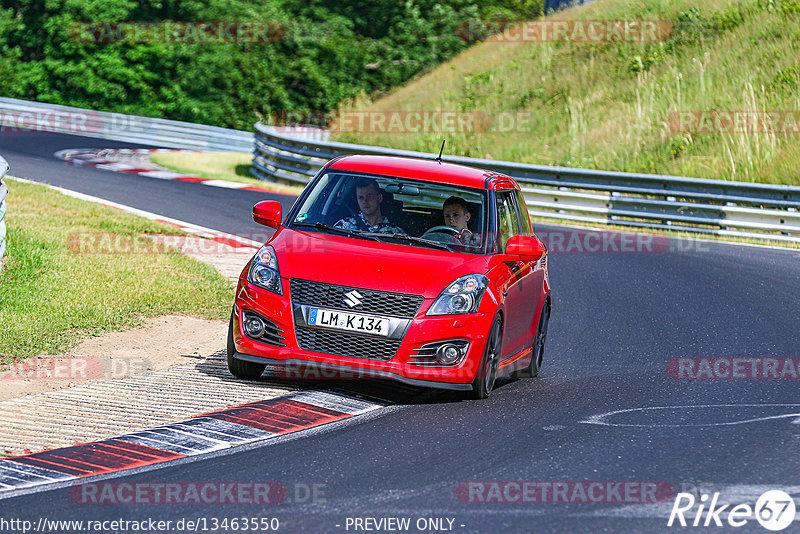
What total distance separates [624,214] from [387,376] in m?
15.6

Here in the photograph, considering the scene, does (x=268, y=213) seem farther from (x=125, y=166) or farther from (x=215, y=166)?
(x=215, y=166)

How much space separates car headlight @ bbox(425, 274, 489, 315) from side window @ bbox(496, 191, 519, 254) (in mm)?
823

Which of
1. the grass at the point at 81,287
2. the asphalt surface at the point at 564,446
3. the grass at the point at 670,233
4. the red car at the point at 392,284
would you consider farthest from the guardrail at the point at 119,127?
the red car at the point at 392,284

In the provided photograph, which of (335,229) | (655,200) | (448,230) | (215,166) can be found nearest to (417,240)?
(448,230)

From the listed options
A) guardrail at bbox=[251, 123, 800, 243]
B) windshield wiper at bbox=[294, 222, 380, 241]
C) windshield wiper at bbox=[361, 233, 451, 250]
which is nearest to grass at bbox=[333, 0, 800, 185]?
guardrail at bbox=[251, 123, 800, 243]

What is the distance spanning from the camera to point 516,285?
8891 mm

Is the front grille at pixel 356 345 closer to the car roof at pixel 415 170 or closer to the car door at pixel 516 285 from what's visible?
the car door at pixel 516 285

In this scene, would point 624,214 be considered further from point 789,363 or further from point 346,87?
point 346,87

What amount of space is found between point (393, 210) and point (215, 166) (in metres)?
22.9

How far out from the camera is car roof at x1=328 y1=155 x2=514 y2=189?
9.23 meters

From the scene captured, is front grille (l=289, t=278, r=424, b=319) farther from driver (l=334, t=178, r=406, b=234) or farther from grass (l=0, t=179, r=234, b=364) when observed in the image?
grass (l=0, t=179, r=234, b=364)

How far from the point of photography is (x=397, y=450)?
671 centimetres

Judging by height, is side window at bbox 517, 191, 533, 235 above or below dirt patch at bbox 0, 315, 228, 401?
above

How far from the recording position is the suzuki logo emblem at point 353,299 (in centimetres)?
790
